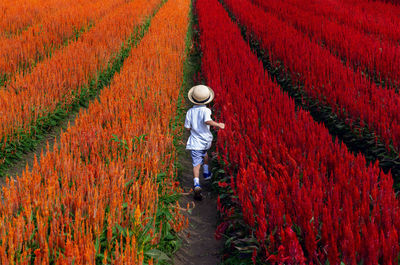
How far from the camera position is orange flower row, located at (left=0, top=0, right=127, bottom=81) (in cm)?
741

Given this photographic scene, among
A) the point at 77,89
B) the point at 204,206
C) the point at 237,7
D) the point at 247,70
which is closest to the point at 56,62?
the point at 77,89

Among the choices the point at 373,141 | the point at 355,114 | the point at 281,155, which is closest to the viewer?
the point at 281,155

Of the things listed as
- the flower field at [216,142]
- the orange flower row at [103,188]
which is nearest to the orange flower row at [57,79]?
the flower field at [216,142]

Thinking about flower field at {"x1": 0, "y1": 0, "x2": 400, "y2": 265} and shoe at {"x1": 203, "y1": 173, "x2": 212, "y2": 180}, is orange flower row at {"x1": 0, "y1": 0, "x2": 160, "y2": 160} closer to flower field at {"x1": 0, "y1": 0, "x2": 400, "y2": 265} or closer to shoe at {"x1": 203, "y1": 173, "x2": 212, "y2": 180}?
flower field at {"x1": 0, "y1": 0, "x2": 400, "y2": 265}

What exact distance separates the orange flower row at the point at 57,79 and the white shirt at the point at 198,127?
7.80 feet

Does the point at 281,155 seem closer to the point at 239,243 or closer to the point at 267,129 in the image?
the point at 267,129

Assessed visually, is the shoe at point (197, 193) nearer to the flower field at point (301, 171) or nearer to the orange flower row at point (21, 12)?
the flower field at point (301, 171)

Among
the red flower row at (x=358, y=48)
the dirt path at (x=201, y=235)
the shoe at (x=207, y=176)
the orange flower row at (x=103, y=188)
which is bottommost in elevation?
the dirt path at (x=201, y=235)

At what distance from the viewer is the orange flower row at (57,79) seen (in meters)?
4.92

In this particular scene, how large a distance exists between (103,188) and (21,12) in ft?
36.8

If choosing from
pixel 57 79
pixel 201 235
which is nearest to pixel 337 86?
pixel 201 235

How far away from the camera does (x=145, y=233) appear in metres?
2.52

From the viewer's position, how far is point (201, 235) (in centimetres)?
339

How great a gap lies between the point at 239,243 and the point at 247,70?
4.37 m
